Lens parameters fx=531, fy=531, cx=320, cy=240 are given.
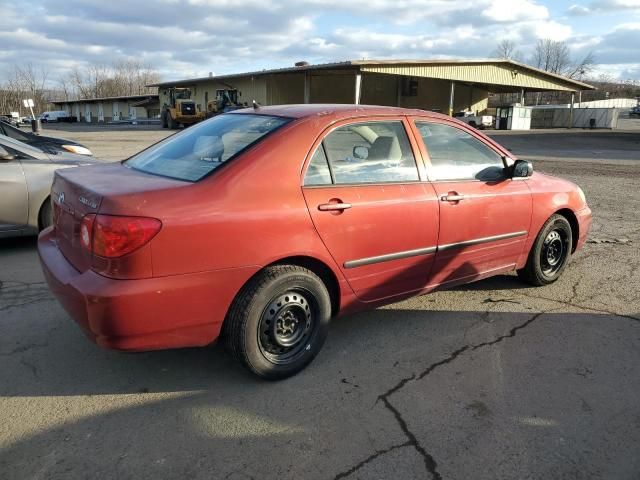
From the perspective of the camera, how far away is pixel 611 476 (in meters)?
2.50

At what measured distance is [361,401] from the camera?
3.09 metres

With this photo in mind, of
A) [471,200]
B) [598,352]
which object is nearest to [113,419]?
[471,200]

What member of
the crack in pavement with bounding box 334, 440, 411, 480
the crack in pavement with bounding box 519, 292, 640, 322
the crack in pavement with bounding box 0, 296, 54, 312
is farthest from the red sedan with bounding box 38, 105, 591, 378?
the crack in pavement with bounding box 0, 296, 54, 312

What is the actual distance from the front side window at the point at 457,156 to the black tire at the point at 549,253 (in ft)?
2.86

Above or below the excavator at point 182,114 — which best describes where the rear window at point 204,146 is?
below

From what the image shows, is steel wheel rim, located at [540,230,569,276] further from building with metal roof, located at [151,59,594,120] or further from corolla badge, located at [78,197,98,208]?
building with metal roof, located at [151,59,594,120]

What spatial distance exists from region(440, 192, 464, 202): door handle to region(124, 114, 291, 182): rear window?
1.27m

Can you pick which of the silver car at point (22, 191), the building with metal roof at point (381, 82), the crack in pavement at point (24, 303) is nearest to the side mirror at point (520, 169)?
the crack in pavement at point (24, 303)

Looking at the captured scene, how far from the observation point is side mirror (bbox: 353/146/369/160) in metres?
3.57

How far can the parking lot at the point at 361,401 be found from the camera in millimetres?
2559

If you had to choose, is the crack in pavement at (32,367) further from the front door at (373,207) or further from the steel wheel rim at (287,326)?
the front door at (373,207)

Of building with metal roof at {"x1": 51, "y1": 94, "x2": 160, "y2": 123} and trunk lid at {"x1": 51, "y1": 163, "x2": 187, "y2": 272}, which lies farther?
building with metal roof at {"x1": 51, "y1": 94, "x2": 160, "y2": 123}

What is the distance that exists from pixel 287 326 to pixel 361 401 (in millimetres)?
637

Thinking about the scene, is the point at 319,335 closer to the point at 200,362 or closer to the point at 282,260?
the point at 282,260
